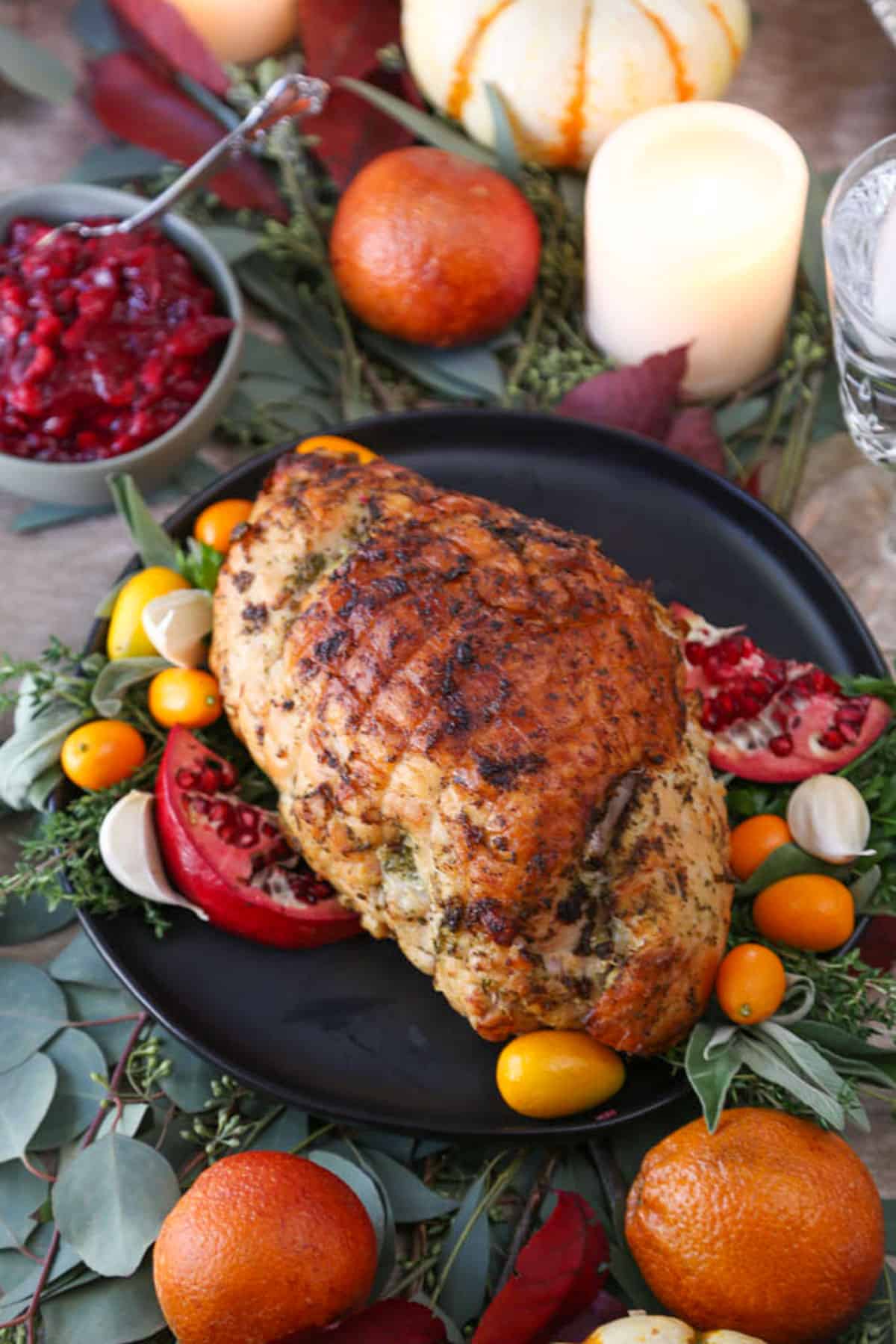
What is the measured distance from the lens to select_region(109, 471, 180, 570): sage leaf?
99.3 inches

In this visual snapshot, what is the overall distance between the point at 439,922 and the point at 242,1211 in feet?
1.57

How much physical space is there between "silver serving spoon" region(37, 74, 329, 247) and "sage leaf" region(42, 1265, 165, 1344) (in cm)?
199

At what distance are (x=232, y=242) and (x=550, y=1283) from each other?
224 cm

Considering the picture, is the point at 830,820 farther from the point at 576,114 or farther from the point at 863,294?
the point at 576,114

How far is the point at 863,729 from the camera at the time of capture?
2314 millimetres

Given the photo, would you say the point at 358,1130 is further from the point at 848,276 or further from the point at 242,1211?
the point at 848,276

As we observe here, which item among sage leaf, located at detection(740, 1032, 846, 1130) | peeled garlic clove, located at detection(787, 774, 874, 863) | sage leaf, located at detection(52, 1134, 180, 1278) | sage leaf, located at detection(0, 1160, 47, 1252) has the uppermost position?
peeled garlic clove, located at detection(787, 774, 874, 863)

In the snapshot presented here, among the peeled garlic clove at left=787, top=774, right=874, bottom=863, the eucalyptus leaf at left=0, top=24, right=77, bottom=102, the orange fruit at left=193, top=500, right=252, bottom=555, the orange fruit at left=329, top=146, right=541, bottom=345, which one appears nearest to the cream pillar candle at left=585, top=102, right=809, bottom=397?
the orange fruit at left=329, top=146, right=541, bottom=345

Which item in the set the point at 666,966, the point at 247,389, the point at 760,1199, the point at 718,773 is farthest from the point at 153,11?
the point at 760,1199

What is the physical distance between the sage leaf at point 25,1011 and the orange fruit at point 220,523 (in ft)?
2.70

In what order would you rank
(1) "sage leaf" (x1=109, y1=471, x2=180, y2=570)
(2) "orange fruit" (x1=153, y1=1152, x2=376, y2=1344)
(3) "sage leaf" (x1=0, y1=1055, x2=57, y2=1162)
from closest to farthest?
(2) "orange fruit" (x1=153, y1=1152, x2=376, y2=1344) < (3) "sage leaf" (x1=0, y1=1055, x2=57, y2=1162) < (1) "sage leaf" (x1=109, y1=471, x2=180, y2=570)

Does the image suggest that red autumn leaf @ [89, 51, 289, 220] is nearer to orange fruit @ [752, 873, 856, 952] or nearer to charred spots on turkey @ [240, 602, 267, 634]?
charred spots on turkey @ [240, 602, 267, 634]

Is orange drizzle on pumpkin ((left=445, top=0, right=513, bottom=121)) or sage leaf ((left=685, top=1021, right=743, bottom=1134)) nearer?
sage leaf ((left=685, top=1021, right=743, bottom=1134))

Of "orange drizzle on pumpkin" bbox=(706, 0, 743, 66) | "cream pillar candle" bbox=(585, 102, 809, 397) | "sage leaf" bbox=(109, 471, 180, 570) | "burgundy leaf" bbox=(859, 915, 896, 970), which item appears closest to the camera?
"burgundy leaf" bbox=(859, 915, 896, 970)
